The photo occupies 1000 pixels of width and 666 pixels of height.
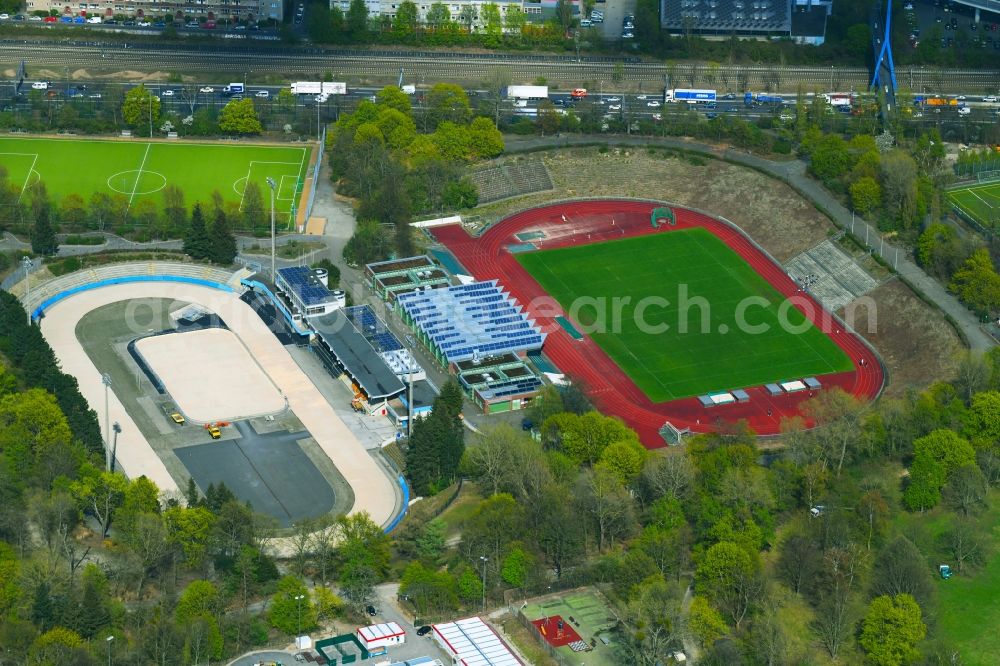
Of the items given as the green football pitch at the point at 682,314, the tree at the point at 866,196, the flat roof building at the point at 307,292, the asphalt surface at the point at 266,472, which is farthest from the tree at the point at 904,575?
the tree at the point at 866,196

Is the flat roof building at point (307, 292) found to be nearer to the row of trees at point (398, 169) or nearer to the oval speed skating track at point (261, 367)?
the oval speed skating track at point (261, 367)

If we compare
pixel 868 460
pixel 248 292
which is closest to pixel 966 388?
pixel 868 460

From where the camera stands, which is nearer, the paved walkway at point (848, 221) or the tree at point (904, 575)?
the tree at point (904, 575)

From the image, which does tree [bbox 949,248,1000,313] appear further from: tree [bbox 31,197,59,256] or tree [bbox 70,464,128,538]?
tree [bbox 31,197,59,256]

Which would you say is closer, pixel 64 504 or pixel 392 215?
pixel 64 504

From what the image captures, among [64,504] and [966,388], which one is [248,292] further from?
[966,388]
